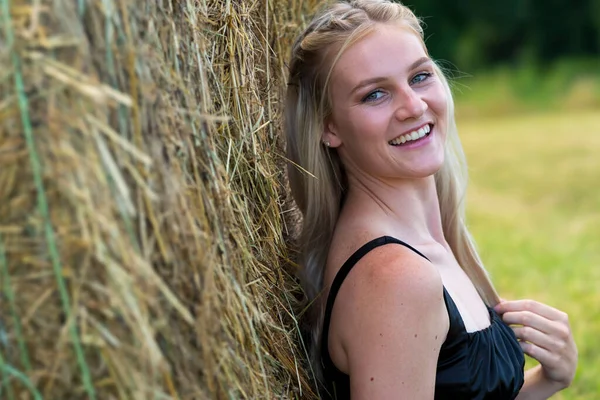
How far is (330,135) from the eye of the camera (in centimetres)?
253

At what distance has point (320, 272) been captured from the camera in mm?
2557

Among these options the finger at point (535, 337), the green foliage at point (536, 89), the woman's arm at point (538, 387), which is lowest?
the green foliage at point (536, 89)

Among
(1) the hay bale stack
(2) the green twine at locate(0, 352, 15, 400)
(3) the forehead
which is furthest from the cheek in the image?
(2) the green twine at locate(0, 352, 15, 400)

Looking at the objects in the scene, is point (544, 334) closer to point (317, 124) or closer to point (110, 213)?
point (317, 124)

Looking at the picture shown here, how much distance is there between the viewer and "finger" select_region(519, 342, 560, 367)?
101 inches

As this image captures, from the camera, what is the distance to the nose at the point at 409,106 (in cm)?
235

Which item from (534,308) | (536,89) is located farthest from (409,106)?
(536,89)

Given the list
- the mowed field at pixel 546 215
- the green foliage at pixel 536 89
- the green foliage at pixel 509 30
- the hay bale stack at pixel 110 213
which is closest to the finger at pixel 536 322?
the hay bale stack at pixel 110 213

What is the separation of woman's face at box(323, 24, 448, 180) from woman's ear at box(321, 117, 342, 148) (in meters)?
0.03

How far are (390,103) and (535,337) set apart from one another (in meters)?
0.77

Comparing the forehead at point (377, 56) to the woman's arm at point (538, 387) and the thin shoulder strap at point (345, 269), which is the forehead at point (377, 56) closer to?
the thin shoulder strap at point (345, 269)

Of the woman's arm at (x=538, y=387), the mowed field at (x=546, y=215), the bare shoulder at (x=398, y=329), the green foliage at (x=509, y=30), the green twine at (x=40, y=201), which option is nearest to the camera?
the green twine at (x=40, y=201)

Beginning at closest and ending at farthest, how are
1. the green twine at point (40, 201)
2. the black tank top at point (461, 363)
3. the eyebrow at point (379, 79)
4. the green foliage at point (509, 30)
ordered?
1. the green twine at point (40, 201)
2. the black tank top at point (461, 363)
3. the eyebrow at point (379, 79)
4. the green foliage at point (509, 30)

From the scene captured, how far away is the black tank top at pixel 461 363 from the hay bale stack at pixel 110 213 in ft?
1.55
